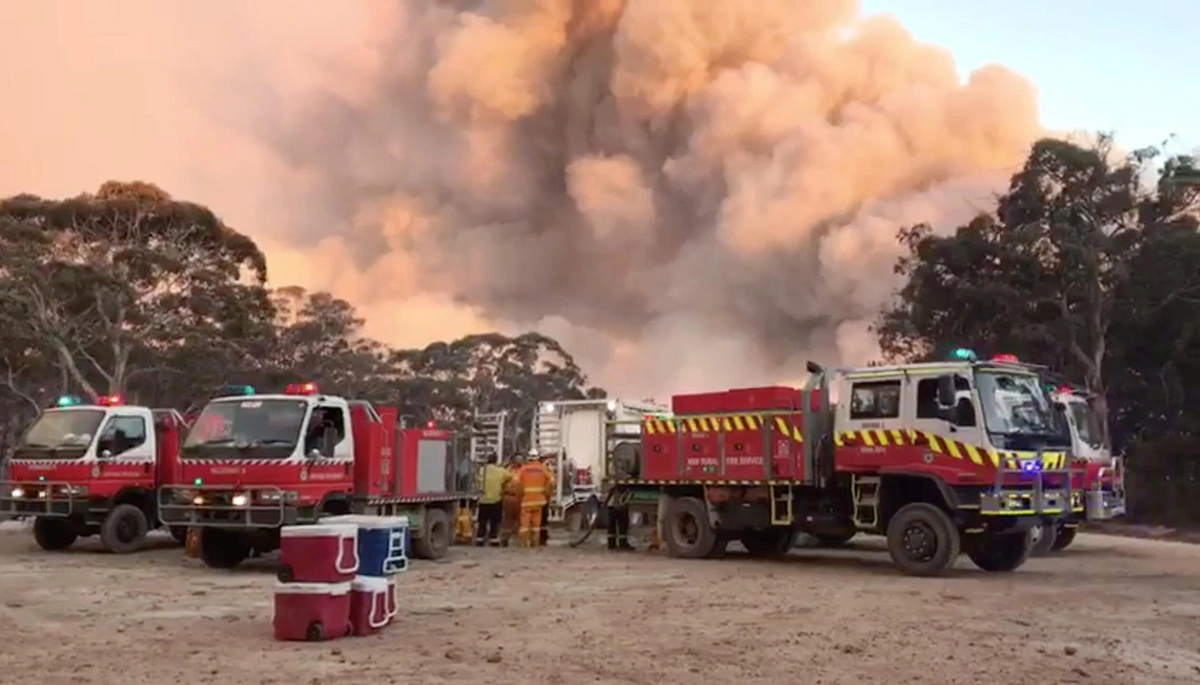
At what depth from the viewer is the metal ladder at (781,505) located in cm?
1524

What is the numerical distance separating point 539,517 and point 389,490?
438 centimetres

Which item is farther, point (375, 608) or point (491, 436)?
point (491, 436)

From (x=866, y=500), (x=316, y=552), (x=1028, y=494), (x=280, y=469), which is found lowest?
(x=316, y=552)

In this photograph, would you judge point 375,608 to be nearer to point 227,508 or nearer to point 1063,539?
point 227,508

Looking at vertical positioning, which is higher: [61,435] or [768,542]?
[61,435]

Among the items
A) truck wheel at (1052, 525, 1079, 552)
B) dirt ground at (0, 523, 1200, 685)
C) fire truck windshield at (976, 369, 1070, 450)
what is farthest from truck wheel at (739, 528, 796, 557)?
truck wheel at (1052, 525, 1079, 552)

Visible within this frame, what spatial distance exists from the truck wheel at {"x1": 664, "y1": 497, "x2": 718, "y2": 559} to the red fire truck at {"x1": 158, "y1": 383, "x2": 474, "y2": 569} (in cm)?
357

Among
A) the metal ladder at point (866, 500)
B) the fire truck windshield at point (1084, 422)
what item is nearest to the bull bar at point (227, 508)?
the metal ladder at point (866, 500)

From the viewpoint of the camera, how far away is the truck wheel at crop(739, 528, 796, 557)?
16.9m

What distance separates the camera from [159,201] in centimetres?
3550

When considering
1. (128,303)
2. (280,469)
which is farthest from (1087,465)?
(128,303)

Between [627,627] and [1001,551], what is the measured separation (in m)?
7.10

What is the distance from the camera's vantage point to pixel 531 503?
1883 centimetres

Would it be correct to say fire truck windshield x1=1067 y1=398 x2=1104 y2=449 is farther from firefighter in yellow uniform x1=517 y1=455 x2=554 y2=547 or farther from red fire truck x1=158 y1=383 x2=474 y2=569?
red fire truck x1=158 y1=383 x2=474 y2=569
